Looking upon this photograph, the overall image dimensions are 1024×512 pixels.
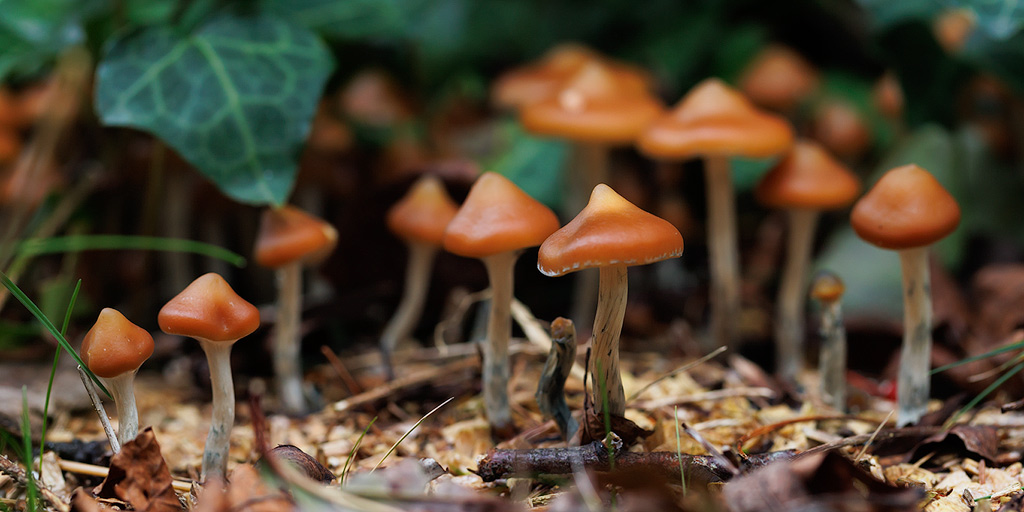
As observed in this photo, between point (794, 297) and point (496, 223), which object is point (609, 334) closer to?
point (496, 223)

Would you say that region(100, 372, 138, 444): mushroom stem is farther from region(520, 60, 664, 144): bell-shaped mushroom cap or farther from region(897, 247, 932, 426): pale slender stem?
region(897, 247, 932, 426): pale slender stem

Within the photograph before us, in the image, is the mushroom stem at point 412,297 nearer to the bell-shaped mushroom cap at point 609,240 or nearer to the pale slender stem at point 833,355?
the bell-shaped mushroom cap at point 609,240

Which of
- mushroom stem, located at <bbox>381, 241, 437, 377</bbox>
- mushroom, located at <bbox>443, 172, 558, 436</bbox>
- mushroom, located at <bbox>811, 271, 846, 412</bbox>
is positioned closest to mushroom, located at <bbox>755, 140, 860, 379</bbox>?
mushroom, located at <bbox>811, 271, 846, 412</bbox>

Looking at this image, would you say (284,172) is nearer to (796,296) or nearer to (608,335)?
(608,335)

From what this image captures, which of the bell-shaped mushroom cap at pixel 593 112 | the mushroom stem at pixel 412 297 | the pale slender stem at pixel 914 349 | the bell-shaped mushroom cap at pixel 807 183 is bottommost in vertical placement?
the mushroom stem at pixel 412 297

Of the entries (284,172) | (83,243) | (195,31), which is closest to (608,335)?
(284,172)

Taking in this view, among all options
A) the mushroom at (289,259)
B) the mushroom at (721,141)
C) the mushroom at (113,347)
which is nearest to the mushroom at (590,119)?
the mushroom at (721,141)
